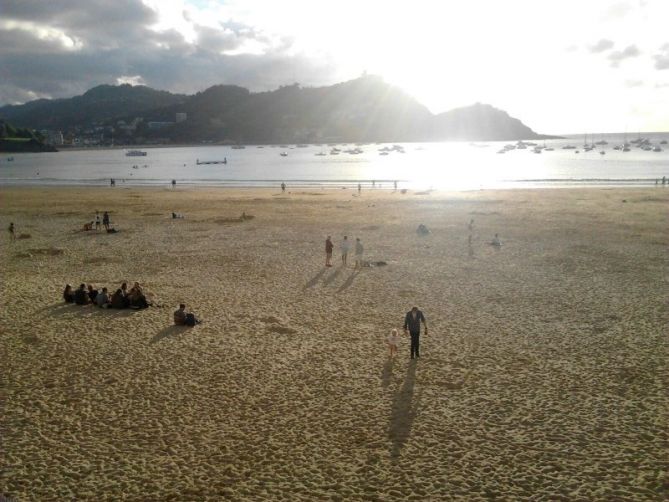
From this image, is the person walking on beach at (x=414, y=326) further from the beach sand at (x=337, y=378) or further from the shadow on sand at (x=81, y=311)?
the shadow on sand at (x=81, y=311)

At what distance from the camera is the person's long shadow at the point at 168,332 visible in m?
14.9

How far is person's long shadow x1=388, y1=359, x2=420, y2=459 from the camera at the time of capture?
975 centimetres

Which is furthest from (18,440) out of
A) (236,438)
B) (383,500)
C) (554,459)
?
(554,459)

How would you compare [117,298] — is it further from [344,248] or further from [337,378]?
[344,248]

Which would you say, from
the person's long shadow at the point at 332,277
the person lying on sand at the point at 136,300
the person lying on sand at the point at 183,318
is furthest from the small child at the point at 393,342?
the person lying on sand at the point at 136,300

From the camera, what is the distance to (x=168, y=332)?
15.4 m

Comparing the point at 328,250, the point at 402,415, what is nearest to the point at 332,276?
the point at 328,250

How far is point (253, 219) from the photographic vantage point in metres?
36.7

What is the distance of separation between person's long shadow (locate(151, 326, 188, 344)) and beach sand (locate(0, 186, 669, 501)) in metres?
0.25

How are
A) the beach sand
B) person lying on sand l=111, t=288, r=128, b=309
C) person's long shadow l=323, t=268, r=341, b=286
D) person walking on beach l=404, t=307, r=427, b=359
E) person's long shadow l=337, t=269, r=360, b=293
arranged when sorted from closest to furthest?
1. the beach sand
2. person walking on beach l=404, t=307, r=427, b=359
3. person lying on sand l=111, t=288, r=128, b=309
4. person's long shadow l=337, t=269, r=360, b=293
5. person's long shadow l=323, t=268, r=341, b=286

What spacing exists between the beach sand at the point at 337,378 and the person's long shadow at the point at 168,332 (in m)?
0.25

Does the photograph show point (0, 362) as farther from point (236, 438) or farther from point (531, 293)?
point (531, 293)

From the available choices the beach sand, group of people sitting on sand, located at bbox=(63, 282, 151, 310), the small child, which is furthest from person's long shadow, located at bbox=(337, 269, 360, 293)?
group of people sitting on sand, located at bbox=(63, 282, 151, 310)

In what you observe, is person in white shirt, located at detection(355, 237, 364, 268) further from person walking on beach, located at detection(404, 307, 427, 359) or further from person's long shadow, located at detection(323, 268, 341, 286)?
A: person walking on beach, located at detection(404, 307, 427, 359)
